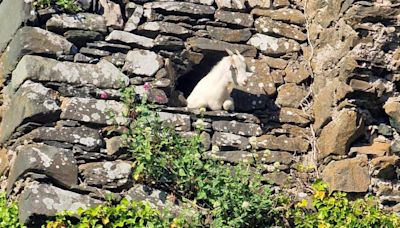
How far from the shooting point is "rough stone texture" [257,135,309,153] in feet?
25.4

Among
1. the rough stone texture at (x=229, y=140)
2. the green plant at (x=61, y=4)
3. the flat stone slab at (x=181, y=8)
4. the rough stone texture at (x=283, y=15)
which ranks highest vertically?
the green plant at (x=61, y=4)

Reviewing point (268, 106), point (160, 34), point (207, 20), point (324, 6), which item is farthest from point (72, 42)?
point (324, 6)

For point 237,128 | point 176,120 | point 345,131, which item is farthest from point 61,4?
point 345,131

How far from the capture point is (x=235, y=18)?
8391mm

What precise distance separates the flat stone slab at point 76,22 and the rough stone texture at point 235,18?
1135mm

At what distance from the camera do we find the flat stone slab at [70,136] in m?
7.04

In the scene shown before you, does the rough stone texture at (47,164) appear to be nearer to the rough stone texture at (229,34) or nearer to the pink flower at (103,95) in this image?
the pink flower at (103,95)

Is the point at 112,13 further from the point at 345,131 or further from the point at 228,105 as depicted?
the point at 345,131

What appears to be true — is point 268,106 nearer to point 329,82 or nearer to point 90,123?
point 329,82

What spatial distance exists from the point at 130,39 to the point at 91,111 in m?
0.90

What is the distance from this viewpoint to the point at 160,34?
7988mm

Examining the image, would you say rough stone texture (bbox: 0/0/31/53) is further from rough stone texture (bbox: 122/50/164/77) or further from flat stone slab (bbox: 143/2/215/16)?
flat stone slab (bbox: 143/2/215/16)

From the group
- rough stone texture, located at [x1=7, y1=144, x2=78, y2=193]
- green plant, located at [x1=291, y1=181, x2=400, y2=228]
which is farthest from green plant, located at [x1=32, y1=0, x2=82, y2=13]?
green plant, located at [x1=291, y1=181, x2=400, y2=228]

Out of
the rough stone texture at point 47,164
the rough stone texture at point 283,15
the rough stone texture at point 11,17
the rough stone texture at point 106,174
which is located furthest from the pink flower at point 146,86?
the rough stone texture at point 283,15
